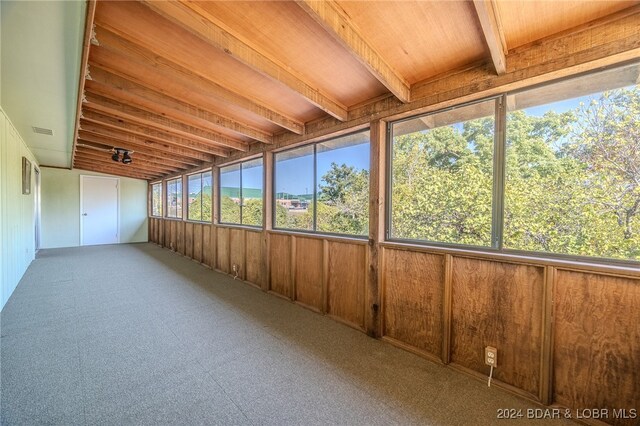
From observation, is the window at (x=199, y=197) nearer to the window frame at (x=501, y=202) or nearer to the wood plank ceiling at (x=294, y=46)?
the wood plank ceiling at (x=294, y=46)

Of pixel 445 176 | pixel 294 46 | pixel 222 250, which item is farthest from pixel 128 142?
pixel 445 176

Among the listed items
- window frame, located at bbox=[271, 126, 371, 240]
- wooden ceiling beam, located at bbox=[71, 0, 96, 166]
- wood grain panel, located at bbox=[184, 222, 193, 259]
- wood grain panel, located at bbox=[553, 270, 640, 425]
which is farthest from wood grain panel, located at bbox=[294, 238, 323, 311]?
wood grain panel, located at bbox=[184, 222, 193, 259]

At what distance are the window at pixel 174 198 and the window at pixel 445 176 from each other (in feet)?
21.4

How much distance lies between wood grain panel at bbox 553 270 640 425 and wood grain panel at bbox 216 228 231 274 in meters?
4.75

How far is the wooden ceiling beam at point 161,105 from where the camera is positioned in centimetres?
253

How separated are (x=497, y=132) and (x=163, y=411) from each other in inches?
120

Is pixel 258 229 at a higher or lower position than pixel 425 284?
higher

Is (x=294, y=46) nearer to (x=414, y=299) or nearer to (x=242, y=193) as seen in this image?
(x=414, y=299)

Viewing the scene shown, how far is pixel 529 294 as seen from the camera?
1.87 m

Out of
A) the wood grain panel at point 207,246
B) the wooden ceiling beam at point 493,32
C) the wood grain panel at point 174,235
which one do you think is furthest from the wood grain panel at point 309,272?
the wood grain panel at point 174,235

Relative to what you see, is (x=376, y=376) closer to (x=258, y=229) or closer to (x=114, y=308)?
(x=258, y=229)

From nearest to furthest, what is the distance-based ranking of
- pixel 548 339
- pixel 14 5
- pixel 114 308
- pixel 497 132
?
pixel 14 5, pixel 548 339, pixel 497 132, pixel 114 308

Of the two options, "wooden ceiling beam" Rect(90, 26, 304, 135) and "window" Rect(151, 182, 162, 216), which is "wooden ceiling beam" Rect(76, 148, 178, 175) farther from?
"wooden ceiling beam" Rect(90, 26, 304, 135)

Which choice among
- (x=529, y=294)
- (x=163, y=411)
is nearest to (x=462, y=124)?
(x=529, y=294)
